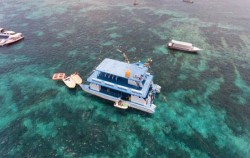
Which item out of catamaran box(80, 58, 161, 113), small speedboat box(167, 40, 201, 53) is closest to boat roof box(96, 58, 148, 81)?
catamaran box(80, 58, 161, 113)

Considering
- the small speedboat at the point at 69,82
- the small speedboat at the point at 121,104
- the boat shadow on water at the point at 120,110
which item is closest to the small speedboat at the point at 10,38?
the small speedboat at the point at 69,82

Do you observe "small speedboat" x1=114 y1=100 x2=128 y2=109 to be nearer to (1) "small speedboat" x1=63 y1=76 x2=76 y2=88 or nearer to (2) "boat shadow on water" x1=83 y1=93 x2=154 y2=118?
(2) "boat shadow on water" x1=83 y1=93 x2=154 y2=118

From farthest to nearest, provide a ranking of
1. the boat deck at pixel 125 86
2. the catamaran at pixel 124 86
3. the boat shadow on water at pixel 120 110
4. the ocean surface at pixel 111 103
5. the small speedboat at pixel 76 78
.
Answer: the small speedboat at pixel 76 78 < the boat shadow on water at pixel 120 110 < the catamaran at pixel 124 86 < the boat deck at pixel 125 86 < the ocean surface at pixel 111 103

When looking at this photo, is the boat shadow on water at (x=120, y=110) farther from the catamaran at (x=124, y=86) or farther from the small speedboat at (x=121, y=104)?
the small speedboat at (x=121, y=104)

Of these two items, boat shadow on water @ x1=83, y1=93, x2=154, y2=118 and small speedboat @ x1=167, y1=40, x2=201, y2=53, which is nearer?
boat shadow on water @ x1=83, y1=93, x2=154, y2=118

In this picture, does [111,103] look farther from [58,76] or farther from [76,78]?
[58,76]

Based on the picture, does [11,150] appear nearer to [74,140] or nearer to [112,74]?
[74,140]

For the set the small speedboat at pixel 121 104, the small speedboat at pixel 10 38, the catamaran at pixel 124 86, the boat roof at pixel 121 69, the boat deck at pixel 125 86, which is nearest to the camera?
the boat deck at pixel 125 86

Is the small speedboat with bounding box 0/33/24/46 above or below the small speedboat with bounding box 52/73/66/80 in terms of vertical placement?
above

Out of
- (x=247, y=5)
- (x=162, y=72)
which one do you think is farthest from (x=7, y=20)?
(x=247, y=5)
